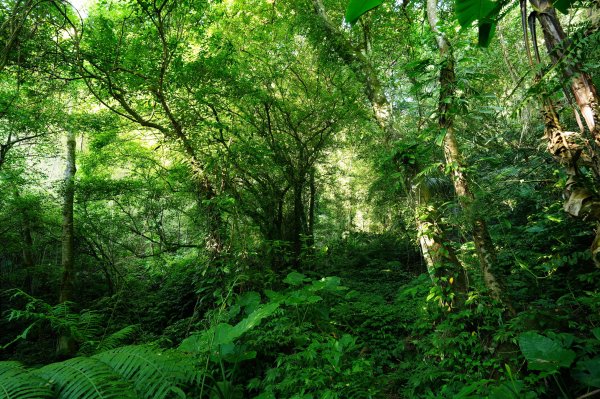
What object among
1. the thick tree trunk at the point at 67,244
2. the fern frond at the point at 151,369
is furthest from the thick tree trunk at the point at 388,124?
the thick tree trunk at the point at 67,244

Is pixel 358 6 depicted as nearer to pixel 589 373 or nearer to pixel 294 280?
pixel 589 373

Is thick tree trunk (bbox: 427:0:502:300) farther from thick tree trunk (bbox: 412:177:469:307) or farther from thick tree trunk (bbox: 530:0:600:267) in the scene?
thick tree trunk (bbox: 530:0:600:267)

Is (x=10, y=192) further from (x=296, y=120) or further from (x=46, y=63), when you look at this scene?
(x=296, y=120)

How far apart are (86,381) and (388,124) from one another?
12.2ft

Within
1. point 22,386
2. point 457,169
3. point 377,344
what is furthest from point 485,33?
point 377,344

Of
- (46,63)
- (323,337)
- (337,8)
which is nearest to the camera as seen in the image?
(323,337)

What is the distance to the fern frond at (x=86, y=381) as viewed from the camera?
2.00 metres

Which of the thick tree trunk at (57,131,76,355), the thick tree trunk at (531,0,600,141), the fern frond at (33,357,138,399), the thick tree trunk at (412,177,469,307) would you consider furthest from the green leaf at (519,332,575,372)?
the thick tree trunk at (57,131,76,355)

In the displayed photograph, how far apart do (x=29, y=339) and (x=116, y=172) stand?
3.89 meters

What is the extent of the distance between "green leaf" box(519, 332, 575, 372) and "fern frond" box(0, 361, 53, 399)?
2984mm

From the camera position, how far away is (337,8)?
6230mm

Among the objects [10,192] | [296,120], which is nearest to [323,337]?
[296,120]

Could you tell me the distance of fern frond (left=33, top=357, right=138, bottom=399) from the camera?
200 cm

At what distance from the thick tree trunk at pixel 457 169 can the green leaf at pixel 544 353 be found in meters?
0.78
